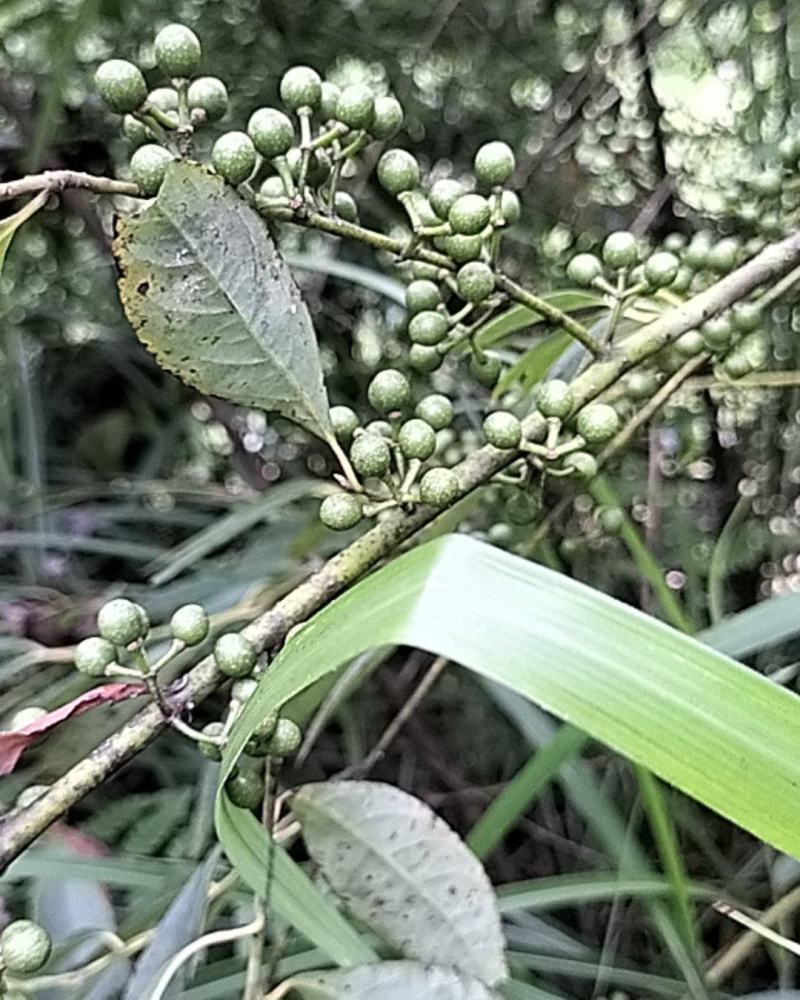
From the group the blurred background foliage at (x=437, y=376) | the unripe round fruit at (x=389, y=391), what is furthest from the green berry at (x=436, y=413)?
the blurred background foliage at (x=437, y=376)

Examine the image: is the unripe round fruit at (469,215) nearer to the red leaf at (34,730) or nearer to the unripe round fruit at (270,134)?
the unripe round fruit at (270,134)

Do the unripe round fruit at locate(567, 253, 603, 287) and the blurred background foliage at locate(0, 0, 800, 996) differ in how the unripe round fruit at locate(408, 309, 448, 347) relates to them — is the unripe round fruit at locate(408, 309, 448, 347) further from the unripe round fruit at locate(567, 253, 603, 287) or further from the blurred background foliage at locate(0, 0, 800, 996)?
the blurred background foliage at locate(0, 0, 800, 996)

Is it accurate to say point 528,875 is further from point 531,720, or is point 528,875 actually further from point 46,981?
point 46,981

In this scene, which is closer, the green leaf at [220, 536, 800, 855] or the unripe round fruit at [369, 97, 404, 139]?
the green leaf at [220, 536, 800, 855]

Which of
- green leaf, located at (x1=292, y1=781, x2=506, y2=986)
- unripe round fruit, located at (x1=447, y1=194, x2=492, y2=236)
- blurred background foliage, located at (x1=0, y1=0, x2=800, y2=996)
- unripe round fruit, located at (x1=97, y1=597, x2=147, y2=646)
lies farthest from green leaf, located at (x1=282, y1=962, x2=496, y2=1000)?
blurred background foliage, located at (x1=0, y1=0, x2=800, y2=996)

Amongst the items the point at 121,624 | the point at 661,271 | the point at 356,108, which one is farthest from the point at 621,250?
the point at 121,624

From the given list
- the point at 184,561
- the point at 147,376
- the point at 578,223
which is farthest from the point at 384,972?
the point at 147,376
